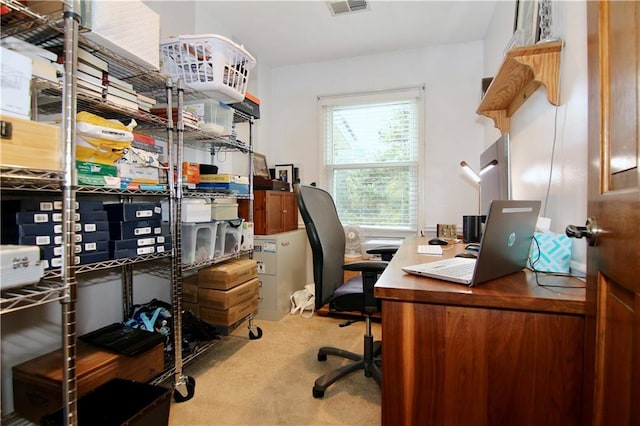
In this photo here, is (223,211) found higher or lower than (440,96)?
lower

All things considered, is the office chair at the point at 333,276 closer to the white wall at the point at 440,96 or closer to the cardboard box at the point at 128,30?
the cardboard box at the point at 128,30

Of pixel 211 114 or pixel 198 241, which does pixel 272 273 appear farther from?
pixel 211 114

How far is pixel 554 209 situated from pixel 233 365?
6.37 feet

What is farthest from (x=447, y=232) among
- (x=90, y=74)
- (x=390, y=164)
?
(x=90, y=74)

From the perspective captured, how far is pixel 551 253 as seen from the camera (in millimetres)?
1185

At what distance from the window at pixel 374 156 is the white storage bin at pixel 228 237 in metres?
1.50

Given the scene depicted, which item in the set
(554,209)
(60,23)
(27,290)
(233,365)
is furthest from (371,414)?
(60,23)

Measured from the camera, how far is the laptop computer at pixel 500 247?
3.01 feet

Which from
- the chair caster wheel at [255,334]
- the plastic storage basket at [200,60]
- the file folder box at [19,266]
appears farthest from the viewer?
the chair caster wheel at [255,334]

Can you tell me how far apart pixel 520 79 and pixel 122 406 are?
2.39 metres

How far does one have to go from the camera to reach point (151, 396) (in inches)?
53.1

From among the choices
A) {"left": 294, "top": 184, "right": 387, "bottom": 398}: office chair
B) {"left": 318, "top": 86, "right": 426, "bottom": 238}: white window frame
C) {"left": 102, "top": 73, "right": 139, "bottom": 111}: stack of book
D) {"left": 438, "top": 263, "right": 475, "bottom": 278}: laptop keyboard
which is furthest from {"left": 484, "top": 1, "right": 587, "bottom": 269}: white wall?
{"left": 102, "top": 73, "right": 139, "bottom": 111}: stack of book

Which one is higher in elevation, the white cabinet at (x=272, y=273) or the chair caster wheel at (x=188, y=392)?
the white cabinet at (x=272, y=273)

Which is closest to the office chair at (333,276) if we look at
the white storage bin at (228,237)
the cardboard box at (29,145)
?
the white storage bin at (228,237)
